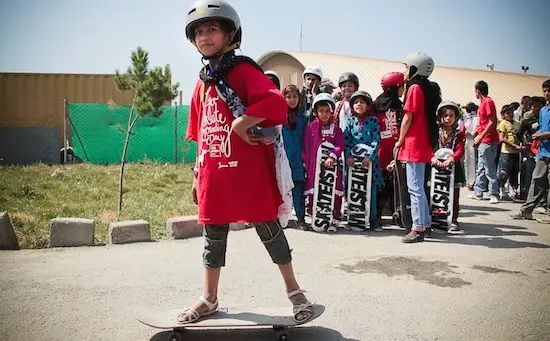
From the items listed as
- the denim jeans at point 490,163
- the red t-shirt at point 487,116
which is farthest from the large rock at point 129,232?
the denim jeans at point 490,163

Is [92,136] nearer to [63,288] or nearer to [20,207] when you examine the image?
[20,207]

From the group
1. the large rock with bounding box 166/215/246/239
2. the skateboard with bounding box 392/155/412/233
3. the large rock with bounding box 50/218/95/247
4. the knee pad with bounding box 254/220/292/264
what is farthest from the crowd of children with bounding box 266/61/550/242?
the knee pad with bounding box 254/220/292/264

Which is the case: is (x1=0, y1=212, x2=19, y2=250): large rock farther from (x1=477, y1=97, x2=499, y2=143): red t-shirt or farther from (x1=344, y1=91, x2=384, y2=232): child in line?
(x1=477, y1=97, x2=499, y2=143): red t-shirt

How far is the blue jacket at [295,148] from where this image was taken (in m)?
6.59

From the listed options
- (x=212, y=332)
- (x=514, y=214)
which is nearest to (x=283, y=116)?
Answer: (x=212, y=332)

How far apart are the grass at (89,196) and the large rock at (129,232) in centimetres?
26

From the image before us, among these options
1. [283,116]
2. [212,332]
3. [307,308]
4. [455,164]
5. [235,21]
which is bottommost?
[212,332]

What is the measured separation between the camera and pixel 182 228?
6.04m

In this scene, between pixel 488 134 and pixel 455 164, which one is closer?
pixel 455 164

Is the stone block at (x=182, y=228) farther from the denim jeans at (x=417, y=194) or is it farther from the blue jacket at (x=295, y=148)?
the denim jeans at (x=417, y=194)

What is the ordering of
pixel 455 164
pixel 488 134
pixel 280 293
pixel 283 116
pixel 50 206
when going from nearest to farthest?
pixel 283 116 < pixel 280 293 < pixel 455 164 < pixel 50 206 < pixel 488 134

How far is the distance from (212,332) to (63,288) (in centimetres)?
158

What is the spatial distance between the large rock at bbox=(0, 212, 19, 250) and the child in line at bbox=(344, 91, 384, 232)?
4167 millimetres

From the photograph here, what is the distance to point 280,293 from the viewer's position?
397cm
